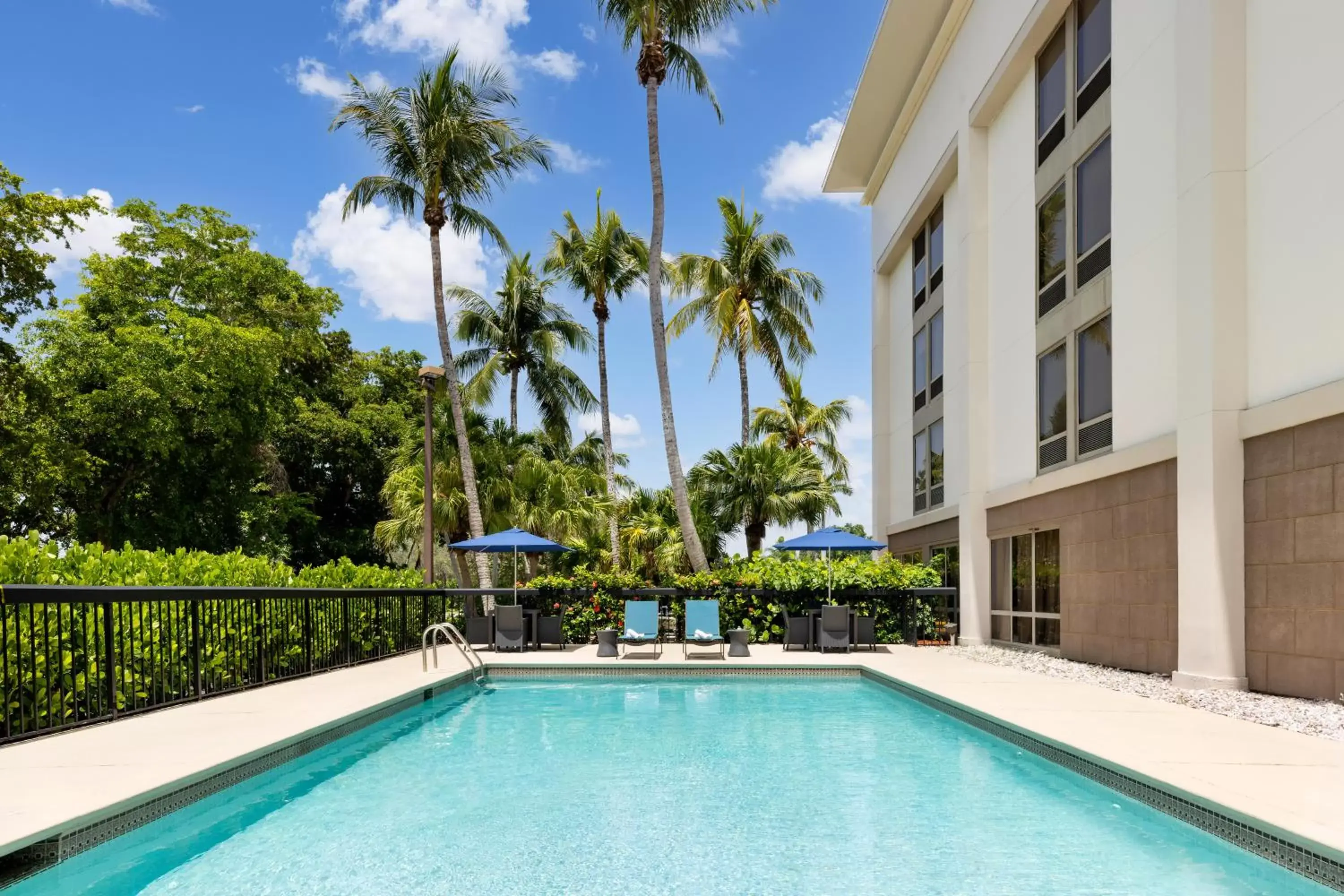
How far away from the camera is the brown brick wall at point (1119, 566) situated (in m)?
10.0

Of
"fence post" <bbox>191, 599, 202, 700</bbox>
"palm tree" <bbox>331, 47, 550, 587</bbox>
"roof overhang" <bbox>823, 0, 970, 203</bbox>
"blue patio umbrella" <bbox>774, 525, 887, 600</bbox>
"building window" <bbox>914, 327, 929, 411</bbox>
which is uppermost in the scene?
"roof overhang" <bbox>823, 0, 970, 203</bbox>

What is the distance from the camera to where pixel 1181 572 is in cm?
924

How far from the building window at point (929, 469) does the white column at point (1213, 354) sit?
392 inches

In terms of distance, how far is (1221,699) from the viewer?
8281 mm

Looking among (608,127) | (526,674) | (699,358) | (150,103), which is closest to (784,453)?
(699,358)

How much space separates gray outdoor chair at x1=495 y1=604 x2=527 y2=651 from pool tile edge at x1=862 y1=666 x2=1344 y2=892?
7.98 m

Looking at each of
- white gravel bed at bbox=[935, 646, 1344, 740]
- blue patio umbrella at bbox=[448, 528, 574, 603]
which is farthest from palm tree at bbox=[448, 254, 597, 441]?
white gravel bed at bbox=[935, 646, 1344, 740]

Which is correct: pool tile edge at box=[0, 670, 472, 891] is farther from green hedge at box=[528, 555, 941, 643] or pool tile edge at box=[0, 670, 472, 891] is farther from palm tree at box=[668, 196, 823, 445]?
palm tree at box=[668, 196, 823, 445]

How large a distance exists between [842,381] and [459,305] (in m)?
17.9

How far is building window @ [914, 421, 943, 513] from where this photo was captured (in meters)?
19.3

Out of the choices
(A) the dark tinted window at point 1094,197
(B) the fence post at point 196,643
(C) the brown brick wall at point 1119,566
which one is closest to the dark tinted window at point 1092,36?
(A) the dark tinted window at point 1094,197

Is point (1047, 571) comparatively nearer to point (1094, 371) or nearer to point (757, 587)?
point (1094, 371)

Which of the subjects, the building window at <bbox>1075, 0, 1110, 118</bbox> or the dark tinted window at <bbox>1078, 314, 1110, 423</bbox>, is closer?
the dark tinted window at <bbox>1078, 314, 1110, 423</bbox>

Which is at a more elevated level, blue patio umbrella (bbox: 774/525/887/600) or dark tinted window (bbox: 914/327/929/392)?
dark tinted window (bbox: 914/327/929/392)
